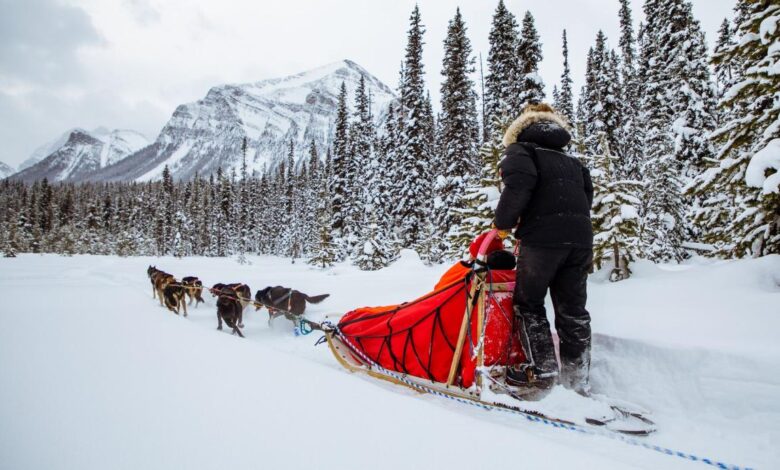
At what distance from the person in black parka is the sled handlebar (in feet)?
0.49

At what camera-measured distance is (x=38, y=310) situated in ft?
16.0

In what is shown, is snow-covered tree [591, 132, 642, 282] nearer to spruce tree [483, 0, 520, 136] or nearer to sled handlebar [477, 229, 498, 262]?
sled handlebar [477, 229, 498, 262]

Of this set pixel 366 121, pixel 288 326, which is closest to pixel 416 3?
pixel 366 121

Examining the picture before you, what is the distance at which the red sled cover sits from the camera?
278 centimetres

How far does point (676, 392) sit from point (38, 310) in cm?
681

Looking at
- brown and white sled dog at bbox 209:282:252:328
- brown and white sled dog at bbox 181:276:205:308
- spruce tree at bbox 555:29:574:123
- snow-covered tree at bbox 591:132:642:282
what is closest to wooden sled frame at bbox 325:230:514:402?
brown and white sled dog at bbox 209:282:252:328

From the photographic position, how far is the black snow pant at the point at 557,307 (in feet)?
8.54

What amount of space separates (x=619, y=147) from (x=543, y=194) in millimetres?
23745

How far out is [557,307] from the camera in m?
2.77

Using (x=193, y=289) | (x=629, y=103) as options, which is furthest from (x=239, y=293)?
(x=629, y=103)

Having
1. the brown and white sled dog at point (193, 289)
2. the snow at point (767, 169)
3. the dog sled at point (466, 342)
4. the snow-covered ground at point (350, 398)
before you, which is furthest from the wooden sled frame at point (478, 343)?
the brown and white sled dog at point (193, 289)

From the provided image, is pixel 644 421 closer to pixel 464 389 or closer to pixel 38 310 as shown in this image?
pixel 464 389

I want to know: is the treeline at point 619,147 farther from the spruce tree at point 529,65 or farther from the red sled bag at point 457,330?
the red sled bag at point 457,330

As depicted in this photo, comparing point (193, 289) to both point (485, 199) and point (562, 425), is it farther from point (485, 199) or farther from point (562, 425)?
point (562, 425)
